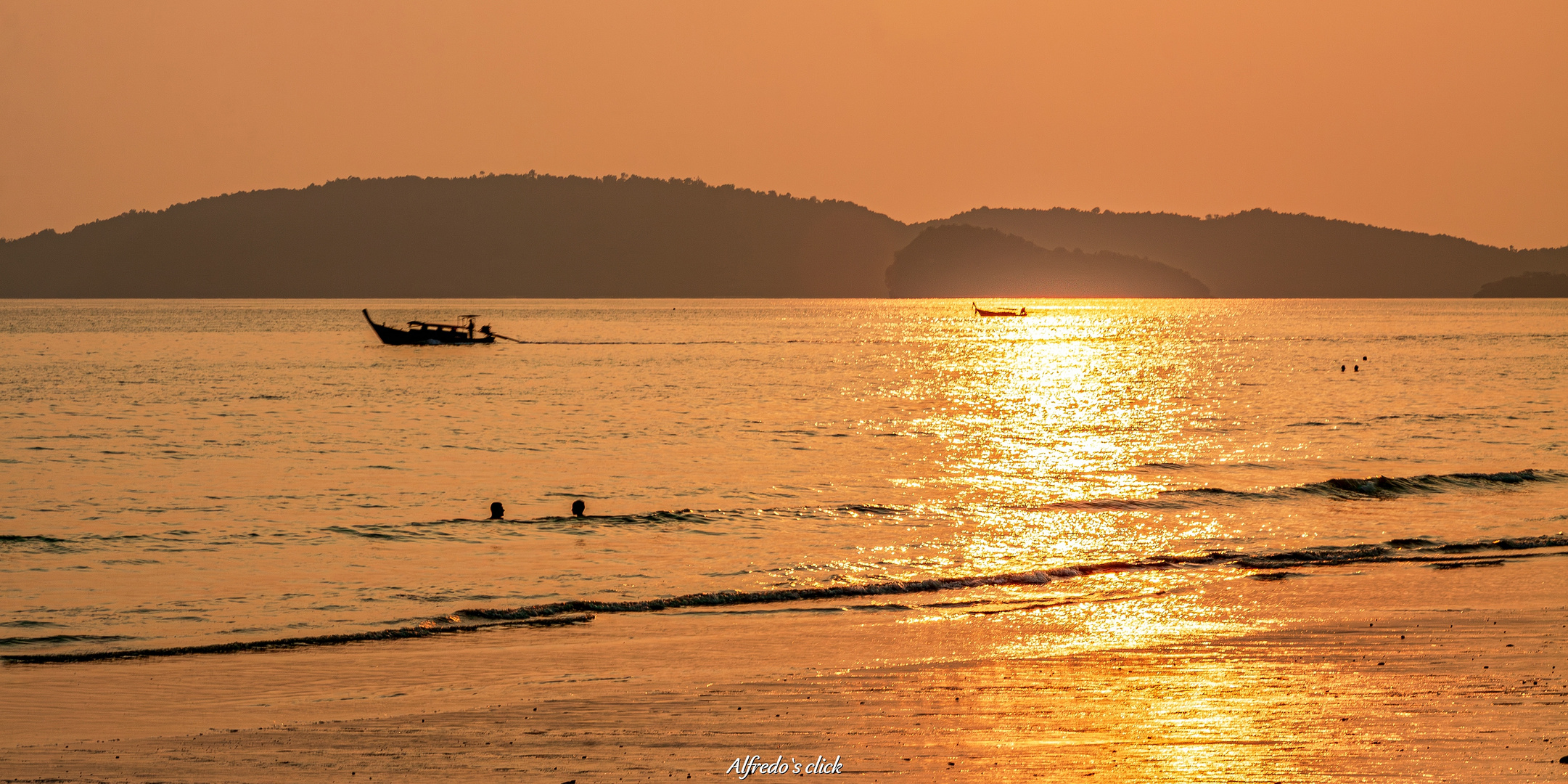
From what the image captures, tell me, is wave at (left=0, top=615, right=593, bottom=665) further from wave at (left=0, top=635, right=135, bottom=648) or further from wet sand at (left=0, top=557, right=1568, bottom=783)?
wave at (left=0, top=635, right=135, bottom=648)

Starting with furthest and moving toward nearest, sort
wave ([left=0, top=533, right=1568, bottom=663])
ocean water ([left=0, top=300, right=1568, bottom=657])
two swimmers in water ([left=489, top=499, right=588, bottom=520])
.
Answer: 1. two swimmers in water ([left=489, top=499, right=588, bottom=520])
2. ocean water ([left=0, top=300, right=1568, bottom=657])
3. wave ([left=0, top=533, right=1568, bottom=663])

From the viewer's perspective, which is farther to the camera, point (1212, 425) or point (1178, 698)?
point (1212, 425)

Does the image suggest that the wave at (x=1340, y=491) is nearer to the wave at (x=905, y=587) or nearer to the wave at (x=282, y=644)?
the wave at (x=905, y=587)

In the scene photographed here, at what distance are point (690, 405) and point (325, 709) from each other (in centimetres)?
4512

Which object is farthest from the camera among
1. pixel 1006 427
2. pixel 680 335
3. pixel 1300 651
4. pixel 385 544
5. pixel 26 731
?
pixel 680 335

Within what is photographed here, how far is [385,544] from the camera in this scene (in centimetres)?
2242

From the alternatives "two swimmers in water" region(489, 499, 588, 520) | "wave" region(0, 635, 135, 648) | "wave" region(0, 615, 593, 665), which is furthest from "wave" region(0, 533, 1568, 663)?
"two swimmers in water" region(489, 499, 588, 520)

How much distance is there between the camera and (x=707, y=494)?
29.3 metres

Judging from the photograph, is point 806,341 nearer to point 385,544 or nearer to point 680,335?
point 680,335

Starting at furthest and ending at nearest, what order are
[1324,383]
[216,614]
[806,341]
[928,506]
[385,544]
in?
[806,341]
[1324,383]
[928,506]
[385,544]
[216,614]

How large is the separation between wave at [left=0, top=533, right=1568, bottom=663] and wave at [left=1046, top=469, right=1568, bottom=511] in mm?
5848

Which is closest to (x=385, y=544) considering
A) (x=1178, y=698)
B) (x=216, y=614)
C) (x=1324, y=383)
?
(x=216, y=614)

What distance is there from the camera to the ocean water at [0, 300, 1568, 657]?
1770 cm

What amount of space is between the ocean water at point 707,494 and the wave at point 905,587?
0.28ft
